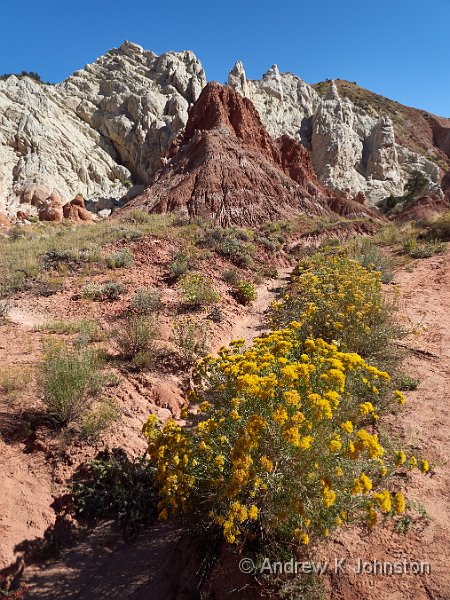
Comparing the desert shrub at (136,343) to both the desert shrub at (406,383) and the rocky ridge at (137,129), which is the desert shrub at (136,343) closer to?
the desert shrub at (406,383)

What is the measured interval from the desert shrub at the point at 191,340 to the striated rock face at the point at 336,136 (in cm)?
4262

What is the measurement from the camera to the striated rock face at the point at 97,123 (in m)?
38.4

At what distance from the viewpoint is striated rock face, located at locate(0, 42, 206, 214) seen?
38438mm

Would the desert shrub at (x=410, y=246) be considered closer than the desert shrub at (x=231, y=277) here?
No

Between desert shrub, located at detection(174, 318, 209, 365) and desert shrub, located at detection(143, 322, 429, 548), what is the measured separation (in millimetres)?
3181

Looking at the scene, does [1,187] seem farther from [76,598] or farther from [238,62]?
[76,598]

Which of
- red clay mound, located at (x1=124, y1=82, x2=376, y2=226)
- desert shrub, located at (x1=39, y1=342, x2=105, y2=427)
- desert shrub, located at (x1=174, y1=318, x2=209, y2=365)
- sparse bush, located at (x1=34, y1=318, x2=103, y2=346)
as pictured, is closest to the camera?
desert shrub, located at (x1=39, y1=342, x2=105, y2=427)

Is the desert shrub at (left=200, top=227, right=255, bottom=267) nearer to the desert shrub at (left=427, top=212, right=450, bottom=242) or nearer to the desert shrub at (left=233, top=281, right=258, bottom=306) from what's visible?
the desert shrub at (left=233, top=281, right=258, bottom=306)

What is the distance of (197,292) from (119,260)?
3.47m

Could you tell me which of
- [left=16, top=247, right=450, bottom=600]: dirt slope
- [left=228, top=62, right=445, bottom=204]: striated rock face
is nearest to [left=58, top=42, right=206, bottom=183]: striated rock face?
[left=228, top=62, right=445, bottom=204]: striated rock face

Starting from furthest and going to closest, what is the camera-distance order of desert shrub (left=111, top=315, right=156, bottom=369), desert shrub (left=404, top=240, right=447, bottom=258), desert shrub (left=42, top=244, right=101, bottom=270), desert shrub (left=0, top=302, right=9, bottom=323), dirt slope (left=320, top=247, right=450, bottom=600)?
desert shrub (left=404, top=240, right=447, bottom=258), desert shrub (left=42, top=244, right=101, bottom=270), desert shrub (left=0, top=302, right=9, bottom=323), desert shrub (left=111, top=315, right=156, bottom=369), dirt slope (left=320, top=247, right=450, bottom=600)

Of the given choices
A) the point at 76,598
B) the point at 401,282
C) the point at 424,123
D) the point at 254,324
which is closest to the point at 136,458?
the point at 76,598

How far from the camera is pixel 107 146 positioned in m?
47.9

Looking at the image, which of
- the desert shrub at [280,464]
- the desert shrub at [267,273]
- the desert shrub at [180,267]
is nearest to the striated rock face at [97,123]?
the desert shrub at [180,267]
